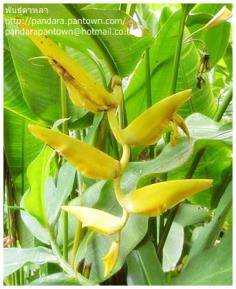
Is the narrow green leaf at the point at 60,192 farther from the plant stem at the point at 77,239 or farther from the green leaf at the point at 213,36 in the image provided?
the green leaf at the point at 213,36

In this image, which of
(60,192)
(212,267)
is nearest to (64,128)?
(60,192)

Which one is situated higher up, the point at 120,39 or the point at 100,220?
the point at 120,39

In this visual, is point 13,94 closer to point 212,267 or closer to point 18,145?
point 18,145

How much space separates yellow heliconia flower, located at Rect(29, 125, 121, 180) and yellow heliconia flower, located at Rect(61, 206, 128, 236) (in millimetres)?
26

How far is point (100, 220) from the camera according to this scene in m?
0.28

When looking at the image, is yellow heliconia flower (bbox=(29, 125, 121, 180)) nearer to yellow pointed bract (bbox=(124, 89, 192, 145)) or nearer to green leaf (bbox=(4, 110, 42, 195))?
yellow pointed bract (bbox=(124, 89, 192, 145))

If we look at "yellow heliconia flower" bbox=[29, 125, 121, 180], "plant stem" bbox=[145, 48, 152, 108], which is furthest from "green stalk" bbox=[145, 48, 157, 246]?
"yellow heliconia flower" bbox=[29, 125, 121, 180]

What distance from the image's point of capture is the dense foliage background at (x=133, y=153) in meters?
0.32

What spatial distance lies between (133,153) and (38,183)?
0.30 ft

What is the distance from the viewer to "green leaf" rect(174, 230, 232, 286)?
277 mm

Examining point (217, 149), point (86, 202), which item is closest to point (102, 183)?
point (86, 202)

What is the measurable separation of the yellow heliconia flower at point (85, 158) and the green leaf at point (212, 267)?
0.08m

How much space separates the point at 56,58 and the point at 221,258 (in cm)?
17

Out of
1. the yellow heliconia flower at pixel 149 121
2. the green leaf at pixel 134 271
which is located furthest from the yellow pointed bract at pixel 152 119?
the green leaf at pixel 134 271
